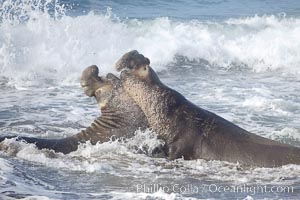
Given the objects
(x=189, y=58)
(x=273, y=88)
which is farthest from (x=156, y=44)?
(x=273, y=88)

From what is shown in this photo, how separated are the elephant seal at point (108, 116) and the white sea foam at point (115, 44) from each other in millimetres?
6013

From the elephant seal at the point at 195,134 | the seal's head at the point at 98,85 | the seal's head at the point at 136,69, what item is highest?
the seal's head at the point at 136,69

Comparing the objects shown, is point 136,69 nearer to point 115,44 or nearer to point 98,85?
point 98,85

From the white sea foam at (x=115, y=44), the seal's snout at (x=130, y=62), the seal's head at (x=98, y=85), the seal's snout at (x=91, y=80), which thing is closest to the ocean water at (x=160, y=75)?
the white sea foam at (x=115, y=44)

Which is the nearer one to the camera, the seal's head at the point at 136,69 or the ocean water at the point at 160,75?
the ocean water at the point at 160,75

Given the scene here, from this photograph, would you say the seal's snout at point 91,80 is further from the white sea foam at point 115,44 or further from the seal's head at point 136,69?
the white sea foam at point 115,44

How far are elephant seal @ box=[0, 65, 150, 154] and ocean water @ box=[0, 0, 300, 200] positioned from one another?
0.11 meters

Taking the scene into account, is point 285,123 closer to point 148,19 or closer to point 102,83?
point 102,83

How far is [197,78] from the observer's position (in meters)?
14.0

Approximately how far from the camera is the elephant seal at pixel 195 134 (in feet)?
22.5

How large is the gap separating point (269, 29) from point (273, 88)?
9.75 m

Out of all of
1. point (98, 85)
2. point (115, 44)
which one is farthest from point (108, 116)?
point (115, 44)

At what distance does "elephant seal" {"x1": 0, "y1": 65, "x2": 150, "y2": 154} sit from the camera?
722 cm

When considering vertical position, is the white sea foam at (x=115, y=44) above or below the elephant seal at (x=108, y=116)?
above
